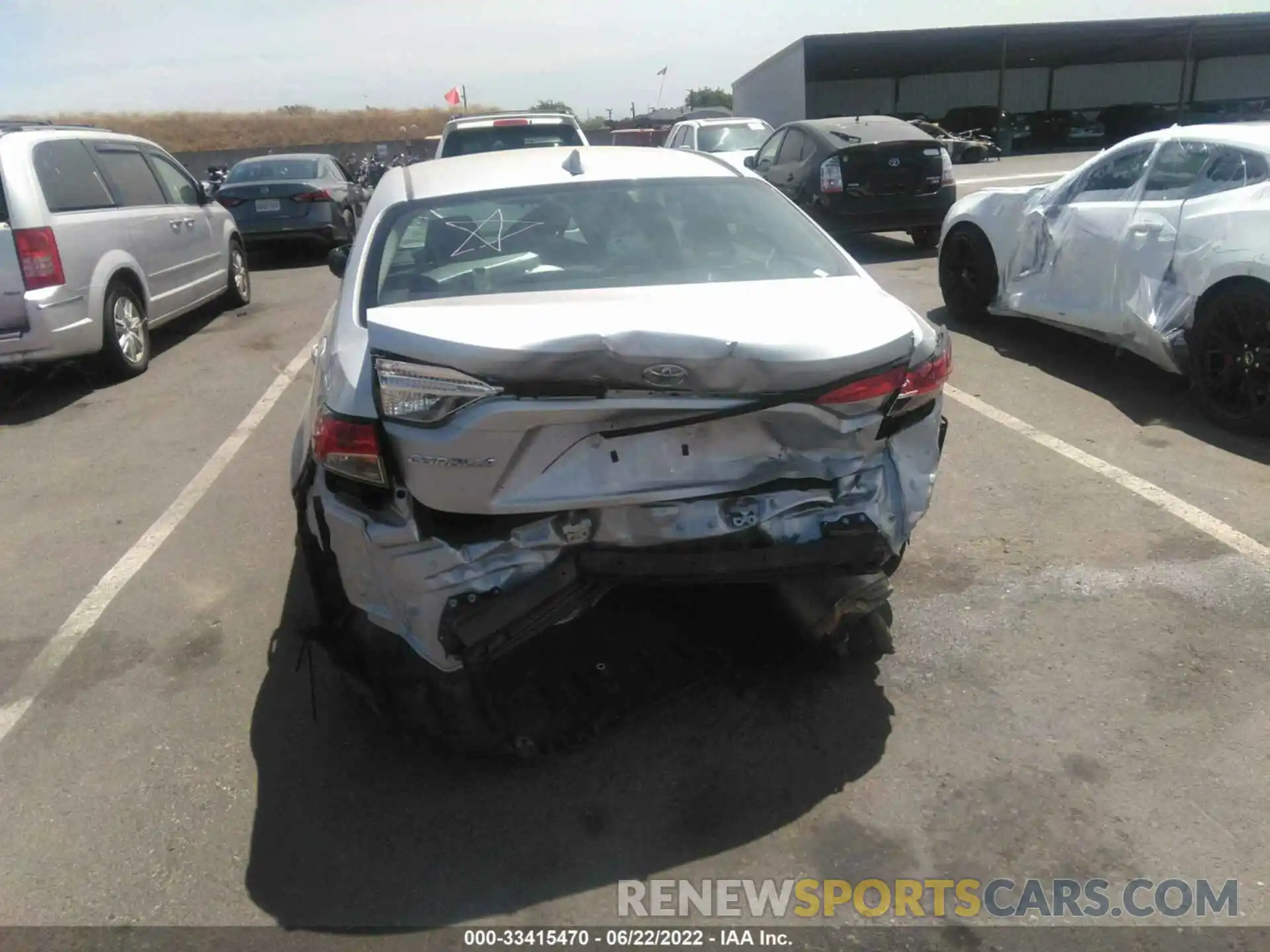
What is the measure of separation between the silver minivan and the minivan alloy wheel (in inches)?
0.4

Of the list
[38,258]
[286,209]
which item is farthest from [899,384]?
[286,209]

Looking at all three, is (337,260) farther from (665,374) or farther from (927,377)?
(927,377)

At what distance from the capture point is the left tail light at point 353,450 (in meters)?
2.83

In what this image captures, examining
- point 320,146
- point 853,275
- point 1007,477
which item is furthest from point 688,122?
point 320,146

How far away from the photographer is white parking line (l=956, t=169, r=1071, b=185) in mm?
21531

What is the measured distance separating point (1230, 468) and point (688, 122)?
47.3ft

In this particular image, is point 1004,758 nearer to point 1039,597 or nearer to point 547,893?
point 1039,597

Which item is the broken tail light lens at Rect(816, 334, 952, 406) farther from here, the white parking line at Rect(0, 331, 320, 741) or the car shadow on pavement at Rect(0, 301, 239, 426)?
the car shadow on pavement at Rect(0, 301, 239, 426)

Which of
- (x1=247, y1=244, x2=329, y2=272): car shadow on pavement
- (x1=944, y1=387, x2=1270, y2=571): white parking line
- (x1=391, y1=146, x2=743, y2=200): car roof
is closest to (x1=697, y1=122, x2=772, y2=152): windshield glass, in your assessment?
(x1=247, y1=244, x2=329, y2=272): car shadow on pavement

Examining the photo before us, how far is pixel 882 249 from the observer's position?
1309cm

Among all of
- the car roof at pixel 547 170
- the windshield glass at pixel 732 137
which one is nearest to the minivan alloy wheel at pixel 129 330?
the car roof at pixel 547 170

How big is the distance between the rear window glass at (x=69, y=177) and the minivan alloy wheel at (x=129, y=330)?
2.43ft

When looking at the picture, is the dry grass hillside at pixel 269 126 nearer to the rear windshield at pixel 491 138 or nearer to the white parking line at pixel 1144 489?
the rear windshield at pixel 491 138

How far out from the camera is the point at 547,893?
2607mm
